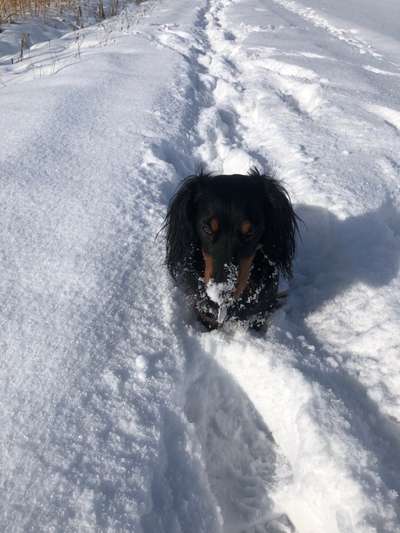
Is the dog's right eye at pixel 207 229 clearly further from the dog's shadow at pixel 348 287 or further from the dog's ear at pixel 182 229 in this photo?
the dog's shadow at pixel 348 287

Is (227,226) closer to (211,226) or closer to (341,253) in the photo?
(211,226)

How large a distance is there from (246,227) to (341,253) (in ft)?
2.51

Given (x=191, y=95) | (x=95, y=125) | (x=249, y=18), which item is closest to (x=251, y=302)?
(x=95, y=125)

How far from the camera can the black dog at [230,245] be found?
1716mm

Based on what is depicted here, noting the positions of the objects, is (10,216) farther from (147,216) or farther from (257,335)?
(257,335)

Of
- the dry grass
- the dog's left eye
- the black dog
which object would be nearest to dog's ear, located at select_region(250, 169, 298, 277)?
the black dog

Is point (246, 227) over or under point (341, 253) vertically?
over

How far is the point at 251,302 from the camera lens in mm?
1888

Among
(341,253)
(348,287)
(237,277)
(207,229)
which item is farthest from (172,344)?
(341,253)

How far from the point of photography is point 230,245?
5.58 feet

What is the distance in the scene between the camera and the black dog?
67.6 inches

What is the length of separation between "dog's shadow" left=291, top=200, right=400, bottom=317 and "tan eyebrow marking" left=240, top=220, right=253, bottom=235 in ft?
1.77

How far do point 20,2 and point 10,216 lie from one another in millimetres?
8036

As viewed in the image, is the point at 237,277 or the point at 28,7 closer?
the point at 237,277
